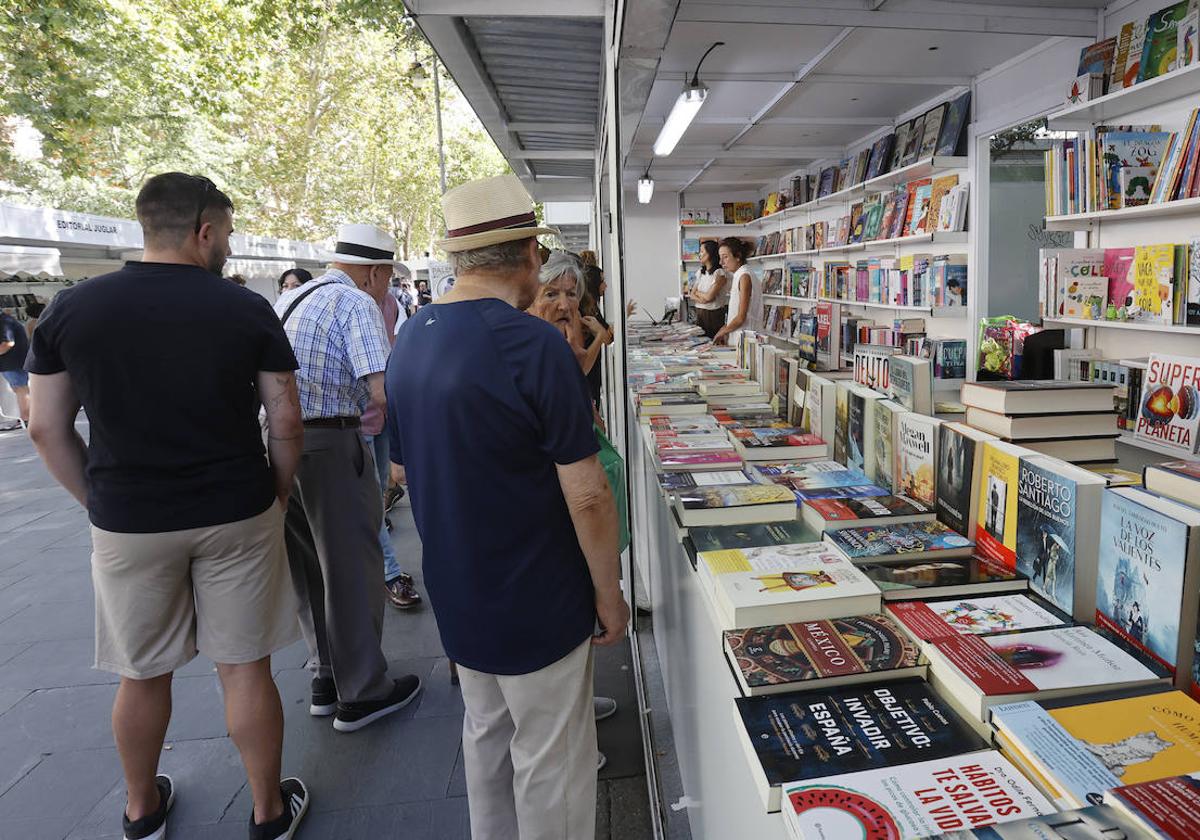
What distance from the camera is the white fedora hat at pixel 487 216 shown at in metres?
1.31

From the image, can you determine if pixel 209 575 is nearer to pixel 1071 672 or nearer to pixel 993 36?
pixel 1071 672

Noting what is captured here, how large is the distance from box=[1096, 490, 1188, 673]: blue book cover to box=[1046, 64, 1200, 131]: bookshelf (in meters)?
2.82

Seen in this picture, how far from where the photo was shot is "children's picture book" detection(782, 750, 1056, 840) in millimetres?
702

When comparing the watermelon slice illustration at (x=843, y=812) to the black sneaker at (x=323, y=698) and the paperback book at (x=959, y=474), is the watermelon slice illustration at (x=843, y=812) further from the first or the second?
the black sneaker at (x=323, y=698)

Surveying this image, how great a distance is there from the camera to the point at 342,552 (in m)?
2.32

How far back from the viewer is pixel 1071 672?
91cm

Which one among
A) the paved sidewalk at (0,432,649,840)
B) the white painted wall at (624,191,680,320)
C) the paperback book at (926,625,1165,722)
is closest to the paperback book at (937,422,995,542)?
the paperback book at (926,625,1165,722)

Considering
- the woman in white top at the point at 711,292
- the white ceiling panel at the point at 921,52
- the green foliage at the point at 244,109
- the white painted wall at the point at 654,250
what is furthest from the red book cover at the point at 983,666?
the white painted wall at the point at 654,250

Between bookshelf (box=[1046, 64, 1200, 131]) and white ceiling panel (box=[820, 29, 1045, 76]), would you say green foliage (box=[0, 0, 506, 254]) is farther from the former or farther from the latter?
bookshelf (box=[1046, 64, 1200, 131])

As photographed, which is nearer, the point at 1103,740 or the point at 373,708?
the point at 1103,740

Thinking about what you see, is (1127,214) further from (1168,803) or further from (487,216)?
(1168,803)

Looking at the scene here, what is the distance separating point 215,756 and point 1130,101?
15.2ft

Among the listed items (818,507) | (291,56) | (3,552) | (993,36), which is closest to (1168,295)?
(993,36)

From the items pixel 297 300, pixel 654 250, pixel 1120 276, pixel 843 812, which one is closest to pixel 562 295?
pixel 297 300
